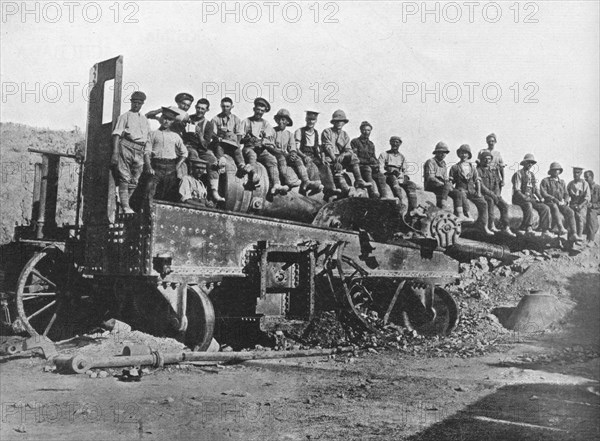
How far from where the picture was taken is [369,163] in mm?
11578

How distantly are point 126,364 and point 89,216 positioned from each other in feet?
8.56

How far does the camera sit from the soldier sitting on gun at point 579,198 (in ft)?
48.5

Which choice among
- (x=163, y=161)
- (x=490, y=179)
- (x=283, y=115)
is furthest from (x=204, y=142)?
(x=490, y=179)

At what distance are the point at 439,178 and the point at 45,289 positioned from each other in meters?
7.69

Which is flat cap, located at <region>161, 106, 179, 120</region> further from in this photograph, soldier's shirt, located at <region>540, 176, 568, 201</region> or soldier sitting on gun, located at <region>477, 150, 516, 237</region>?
soldier's shirt, located at <region>540, 176, 568, 201</region>

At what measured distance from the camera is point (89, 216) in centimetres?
784

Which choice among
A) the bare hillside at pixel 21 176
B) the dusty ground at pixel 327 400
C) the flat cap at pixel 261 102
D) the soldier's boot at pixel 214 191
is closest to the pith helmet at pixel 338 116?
the flat cap at pixel 261 102

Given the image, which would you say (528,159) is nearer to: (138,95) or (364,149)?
(364,149)

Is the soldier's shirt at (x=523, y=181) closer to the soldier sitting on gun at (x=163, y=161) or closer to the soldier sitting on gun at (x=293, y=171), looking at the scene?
the soldier sitting on gun at (x=293, y=171)

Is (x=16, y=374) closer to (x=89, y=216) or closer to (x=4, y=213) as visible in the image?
(x=89, y=216)

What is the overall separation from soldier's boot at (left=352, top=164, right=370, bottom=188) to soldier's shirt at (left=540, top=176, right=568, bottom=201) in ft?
20.3

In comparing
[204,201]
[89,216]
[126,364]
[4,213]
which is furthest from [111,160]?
[4,213]

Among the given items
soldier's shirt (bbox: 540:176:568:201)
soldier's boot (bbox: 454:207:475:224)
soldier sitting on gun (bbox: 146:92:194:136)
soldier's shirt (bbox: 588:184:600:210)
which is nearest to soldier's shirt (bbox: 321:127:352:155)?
soldier's boot (bbox: 454:207:475:224)

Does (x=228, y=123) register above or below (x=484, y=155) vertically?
below
